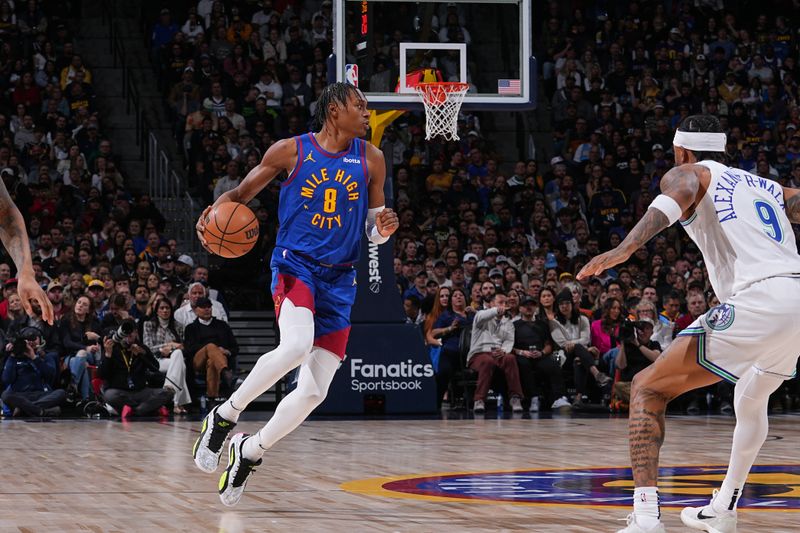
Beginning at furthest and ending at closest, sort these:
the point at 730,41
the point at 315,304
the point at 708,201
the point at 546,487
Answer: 1. the point at 730,41
2. the point at 546,487
3. the point at 315,304
4. the point at 708,201

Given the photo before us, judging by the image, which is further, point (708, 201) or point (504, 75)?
point (504, 75)

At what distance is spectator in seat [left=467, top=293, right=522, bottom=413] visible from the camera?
13.5 meters

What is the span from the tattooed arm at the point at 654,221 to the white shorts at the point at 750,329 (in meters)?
0.43

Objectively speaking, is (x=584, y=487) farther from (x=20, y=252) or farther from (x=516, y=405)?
(x=516, y=405)

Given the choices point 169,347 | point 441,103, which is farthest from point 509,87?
point 169,347

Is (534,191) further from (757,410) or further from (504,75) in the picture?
(757,410)

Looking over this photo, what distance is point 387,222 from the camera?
6.30 metres

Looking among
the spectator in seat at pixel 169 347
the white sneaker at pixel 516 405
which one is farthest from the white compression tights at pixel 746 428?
the spectator in seat at pixel 169 347

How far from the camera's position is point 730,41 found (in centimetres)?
2080

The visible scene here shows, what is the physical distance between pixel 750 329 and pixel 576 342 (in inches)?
353

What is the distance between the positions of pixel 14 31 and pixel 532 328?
32.2 ft

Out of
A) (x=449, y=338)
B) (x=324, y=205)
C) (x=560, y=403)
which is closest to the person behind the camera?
(x=324, y=205)

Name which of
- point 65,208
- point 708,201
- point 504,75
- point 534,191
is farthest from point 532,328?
point 708,201

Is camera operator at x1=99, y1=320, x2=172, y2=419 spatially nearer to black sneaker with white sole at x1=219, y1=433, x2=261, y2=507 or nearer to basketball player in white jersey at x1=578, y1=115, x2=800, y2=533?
black sneaker with white sole at x1=219, y1=433, x2=261, y2=507
